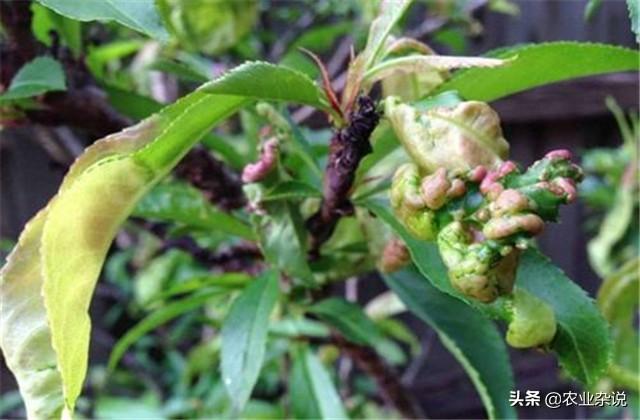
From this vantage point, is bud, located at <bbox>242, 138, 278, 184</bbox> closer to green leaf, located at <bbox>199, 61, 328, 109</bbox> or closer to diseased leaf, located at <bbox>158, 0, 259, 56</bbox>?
green leaf, located at <bbox>199, 61, 328, 109</bbox>

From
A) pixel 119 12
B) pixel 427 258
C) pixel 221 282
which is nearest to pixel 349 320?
pixel 221 282

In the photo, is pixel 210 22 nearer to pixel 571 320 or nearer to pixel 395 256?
pixel 395 256

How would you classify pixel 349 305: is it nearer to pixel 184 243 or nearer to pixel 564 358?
pixel 184 243

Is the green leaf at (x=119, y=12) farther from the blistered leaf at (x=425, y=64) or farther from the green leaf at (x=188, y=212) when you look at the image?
the green leaf at (x=188, y=212)

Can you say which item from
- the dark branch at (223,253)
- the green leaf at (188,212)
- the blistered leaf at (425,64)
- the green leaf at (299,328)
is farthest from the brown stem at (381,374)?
the blistered leaf at (425,64)

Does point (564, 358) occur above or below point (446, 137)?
below

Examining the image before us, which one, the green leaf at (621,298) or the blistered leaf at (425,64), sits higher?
the blistered leaf at (425,64)

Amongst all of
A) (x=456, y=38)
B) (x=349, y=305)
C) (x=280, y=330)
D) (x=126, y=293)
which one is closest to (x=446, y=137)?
(x=349, y=305)
